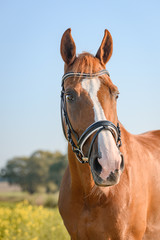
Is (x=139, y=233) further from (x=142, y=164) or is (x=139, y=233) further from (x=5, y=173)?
(x=5, y=173)

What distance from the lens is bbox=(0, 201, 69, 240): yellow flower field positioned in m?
7.04

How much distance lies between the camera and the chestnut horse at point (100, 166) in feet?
8.38

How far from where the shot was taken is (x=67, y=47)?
3.31m

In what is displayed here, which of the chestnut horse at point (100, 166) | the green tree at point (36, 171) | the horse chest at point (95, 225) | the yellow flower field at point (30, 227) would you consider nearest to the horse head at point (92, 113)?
the chestnut horse at point (100, 166)

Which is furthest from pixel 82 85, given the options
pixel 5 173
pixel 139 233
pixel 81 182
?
pixel 5 173

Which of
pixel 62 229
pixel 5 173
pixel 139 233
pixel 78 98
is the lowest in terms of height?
pixel 5 173

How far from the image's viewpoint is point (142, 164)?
3516mm

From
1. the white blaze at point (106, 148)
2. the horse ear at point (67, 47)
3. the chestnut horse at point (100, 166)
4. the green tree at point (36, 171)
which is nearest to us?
the white blaze at point (106, 148)

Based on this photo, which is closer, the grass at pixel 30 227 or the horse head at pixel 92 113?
the horse head at pixel 92 113

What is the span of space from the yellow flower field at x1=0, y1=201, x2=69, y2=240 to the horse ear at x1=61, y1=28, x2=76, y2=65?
500 centimetres

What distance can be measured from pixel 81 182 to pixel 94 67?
4.24ft

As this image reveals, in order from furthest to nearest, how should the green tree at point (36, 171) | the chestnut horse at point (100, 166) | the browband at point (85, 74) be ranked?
the green tree at point (36, 171) < the browband at point (85, 74) < the chestnut horse at point (100, 166)

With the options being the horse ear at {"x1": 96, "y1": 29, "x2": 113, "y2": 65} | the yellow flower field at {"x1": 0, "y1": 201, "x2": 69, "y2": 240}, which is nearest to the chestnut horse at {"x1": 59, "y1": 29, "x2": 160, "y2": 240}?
the horse ear at {"x1": 96, "y1": 29, "x2": 113, "y2": 65}

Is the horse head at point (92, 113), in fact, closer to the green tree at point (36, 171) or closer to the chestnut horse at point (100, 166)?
the chestnut horse at point (100, 166)
